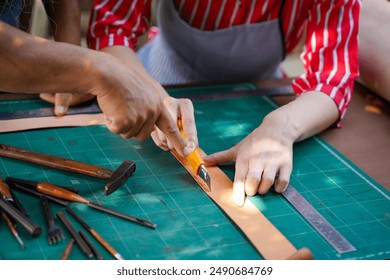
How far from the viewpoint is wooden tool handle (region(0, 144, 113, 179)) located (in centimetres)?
163

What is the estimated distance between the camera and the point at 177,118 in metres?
1.82

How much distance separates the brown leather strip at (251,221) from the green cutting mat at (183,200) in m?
0.02

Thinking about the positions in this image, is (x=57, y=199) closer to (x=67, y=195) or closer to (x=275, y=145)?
(x=67, y=195)

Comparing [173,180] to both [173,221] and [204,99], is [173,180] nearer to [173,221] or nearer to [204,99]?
[173,221]

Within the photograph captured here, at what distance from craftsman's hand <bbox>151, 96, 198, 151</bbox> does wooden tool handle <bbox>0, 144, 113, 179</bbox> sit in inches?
8.9

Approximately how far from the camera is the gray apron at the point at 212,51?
229cm

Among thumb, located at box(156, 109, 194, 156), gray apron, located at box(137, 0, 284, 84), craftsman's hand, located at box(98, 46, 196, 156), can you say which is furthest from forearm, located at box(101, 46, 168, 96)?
craftsman's hand, located at box(98, 46, 196, 156)

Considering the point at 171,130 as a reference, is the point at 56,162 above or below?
below

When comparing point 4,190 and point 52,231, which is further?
point 4,190

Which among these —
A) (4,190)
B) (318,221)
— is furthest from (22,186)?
(318,221)

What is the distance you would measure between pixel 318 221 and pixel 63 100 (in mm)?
896

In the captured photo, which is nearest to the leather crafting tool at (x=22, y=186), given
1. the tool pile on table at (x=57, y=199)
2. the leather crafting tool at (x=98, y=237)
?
the tool pile on table at (x=57, y=199)
